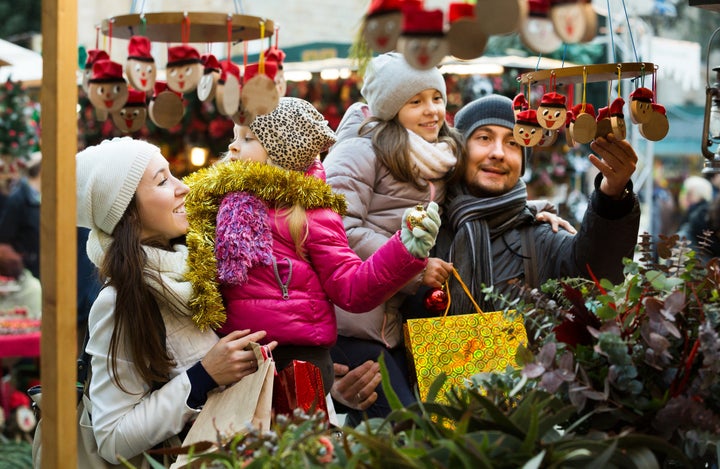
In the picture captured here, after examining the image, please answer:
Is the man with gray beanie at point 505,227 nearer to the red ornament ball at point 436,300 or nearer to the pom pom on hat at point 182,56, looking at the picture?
the red ornament ball at point 436,300

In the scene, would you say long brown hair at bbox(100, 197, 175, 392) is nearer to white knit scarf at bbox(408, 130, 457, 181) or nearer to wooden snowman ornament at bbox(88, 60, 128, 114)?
wooden snowman ornament at bbox(88, 60, 128, 114)

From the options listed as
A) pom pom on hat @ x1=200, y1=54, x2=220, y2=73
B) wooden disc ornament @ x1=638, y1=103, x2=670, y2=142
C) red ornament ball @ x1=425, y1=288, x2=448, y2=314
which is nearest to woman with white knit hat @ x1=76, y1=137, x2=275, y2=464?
pom pom on hat @ x1=200, y1=54, x2=220, y2=73

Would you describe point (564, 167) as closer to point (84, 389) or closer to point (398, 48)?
point (84, 389)

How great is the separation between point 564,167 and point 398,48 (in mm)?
5275

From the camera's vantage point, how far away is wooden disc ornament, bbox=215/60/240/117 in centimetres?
195

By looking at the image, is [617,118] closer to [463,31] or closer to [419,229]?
[419,229]

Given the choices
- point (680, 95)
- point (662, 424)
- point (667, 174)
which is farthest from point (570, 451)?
point (680, 95)

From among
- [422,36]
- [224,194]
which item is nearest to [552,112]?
[224,194]

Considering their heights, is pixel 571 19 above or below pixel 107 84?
above

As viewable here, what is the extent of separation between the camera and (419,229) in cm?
248

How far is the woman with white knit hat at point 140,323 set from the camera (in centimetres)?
231

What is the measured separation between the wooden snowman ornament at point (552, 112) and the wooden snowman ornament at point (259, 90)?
0.84 m

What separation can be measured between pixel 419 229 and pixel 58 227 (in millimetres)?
985

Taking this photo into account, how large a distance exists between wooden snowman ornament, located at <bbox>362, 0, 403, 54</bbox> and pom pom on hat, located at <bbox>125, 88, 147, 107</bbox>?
69 centimetres
